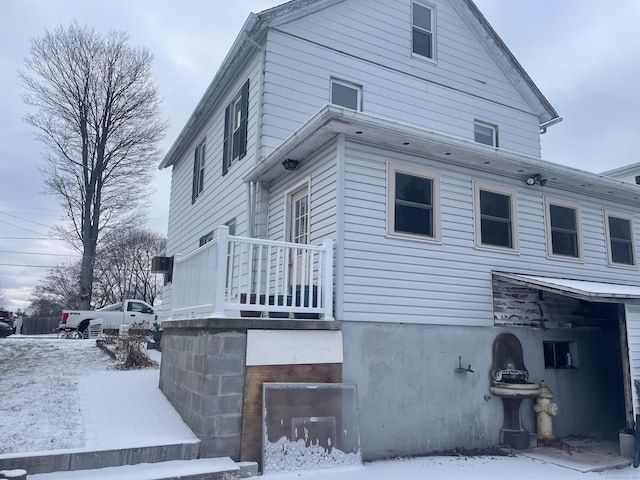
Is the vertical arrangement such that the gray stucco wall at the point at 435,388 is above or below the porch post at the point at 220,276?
below

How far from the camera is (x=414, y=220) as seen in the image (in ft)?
23.7

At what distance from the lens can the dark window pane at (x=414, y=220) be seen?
23.2 ft

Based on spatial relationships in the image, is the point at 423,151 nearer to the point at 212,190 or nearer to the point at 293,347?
the point at 293,347

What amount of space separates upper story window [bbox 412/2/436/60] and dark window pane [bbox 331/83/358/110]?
7.05ft

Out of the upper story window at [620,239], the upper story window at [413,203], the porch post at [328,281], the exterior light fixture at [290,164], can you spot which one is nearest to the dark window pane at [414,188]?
the upper story window at [413,203]

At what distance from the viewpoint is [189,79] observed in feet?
63.8

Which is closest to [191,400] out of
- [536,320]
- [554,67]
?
[536,320]

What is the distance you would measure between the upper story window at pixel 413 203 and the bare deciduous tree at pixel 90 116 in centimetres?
1950

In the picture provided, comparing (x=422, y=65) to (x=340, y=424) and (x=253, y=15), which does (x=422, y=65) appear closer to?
(x=253, y=15)

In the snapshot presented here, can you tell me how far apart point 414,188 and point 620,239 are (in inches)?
205

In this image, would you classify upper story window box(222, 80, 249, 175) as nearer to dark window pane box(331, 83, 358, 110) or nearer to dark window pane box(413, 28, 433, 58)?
dark window pane box(331, 83, 358, 110)

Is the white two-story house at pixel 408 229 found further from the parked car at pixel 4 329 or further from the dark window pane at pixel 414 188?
the parked car at pixel 4 329

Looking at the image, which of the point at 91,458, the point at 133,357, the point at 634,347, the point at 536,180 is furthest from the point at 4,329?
the point at 634,347

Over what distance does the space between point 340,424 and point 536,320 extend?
4189 mm
